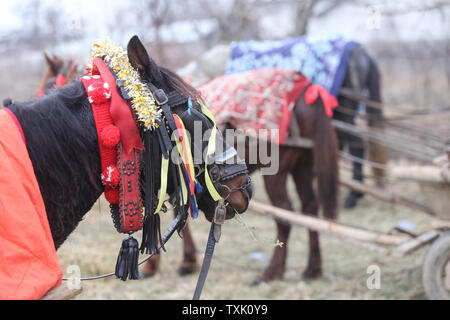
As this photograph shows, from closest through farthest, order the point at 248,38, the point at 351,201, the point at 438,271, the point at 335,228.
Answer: the point at 438,271, the point at 335,228, the point at 351,201, the point at 248,38

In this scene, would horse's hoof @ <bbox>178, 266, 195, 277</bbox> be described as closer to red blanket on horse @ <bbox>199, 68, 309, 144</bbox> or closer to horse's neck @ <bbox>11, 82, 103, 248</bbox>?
red blanket on horse @ <bbox>199, 68, 309, 144</bbox>

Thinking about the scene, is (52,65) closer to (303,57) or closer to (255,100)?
(255,100)

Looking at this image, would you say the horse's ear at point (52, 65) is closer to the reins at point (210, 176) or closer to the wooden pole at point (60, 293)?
the reins at point (210, 176)

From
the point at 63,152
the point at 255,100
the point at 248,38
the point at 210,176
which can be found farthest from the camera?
the point at 248,38

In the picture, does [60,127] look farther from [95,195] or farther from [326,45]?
[326,45]

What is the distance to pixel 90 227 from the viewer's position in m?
5.12

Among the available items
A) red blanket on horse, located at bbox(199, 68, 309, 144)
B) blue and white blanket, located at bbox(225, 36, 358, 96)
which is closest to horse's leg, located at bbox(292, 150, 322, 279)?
red blanket on horse, located at bbox(199, 68, 309, 144)

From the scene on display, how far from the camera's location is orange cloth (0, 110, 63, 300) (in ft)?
3.94

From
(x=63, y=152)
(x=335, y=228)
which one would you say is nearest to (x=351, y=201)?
(x=335, y=228)

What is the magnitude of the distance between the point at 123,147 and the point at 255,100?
215 cm

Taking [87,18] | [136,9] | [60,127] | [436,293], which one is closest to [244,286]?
[436,293]

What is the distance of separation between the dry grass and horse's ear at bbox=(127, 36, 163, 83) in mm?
1419

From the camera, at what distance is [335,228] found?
3.29 meters
